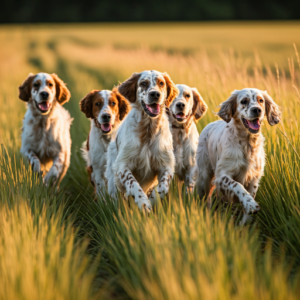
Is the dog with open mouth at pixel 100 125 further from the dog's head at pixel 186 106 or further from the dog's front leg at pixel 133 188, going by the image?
the dog's front leg at pixel 133 188

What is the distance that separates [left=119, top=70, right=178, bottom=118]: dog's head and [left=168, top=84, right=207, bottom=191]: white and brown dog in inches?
15.1

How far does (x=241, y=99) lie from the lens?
13.4 feet

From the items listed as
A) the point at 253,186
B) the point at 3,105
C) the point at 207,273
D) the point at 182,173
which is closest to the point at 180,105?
the point at 182,173

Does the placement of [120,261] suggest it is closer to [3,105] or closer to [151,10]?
[3,105]

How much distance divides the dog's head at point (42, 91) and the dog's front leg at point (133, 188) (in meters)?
1.77

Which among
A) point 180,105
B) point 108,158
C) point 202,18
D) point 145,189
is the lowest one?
point 145,189

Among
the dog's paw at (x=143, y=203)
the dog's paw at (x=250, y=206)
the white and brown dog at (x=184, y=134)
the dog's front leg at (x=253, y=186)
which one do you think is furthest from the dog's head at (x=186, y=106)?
the dog's paw at (x=250, y=206)

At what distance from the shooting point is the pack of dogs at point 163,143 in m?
4.02

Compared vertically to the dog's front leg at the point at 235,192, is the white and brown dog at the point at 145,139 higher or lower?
higher

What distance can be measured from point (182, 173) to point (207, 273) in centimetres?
250

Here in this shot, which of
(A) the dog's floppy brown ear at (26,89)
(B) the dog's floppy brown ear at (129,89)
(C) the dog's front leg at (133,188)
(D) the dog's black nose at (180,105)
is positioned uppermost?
(A) the dog's floppy brown ear at (26,89)

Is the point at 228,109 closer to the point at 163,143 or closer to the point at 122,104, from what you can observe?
the point at 163,143

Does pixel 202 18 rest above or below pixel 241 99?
above

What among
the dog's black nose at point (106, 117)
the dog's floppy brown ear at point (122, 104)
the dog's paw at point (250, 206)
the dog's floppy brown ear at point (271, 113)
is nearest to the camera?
the dog's paw at point (250, 206)
